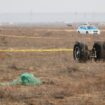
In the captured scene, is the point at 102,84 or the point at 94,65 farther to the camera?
the point at 94,65

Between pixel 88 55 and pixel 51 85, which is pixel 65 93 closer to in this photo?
pixel 51 85

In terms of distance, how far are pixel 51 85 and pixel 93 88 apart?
164 cm

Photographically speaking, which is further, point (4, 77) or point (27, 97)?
point (4, 77)

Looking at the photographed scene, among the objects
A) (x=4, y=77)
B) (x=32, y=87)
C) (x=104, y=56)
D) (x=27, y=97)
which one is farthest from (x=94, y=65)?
(x=27, y=97)

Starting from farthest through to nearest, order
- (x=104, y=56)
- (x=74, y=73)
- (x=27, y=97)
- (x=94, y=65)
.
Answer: (x=104, y=56), (x=94, y=65), (x=74, y=73), (x=27, y=97)

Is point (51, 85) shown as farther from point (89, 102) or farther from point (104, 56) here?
point (104, 56)

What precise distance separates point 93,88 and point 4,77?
4.60 meters

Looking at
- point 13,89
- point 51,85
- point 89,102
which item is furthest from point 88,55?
point 89,102

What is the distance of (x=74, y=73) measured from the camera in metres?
19.5

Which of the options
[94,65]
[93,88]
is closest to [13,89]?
[93,88]

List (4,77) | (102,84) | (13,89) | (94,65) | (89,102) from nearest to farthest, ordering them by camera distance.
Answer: (89,102) → (13,89) → (102,84) → (4,77) → (94,65)

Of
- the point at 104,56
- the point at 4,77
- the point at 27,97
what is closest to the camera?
the point at 27,97

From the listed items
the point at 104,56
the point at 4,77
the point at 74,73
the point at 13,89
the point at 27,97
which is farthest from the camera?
the point at 104,56

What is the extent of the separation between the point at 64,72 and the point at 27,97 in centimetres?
679
